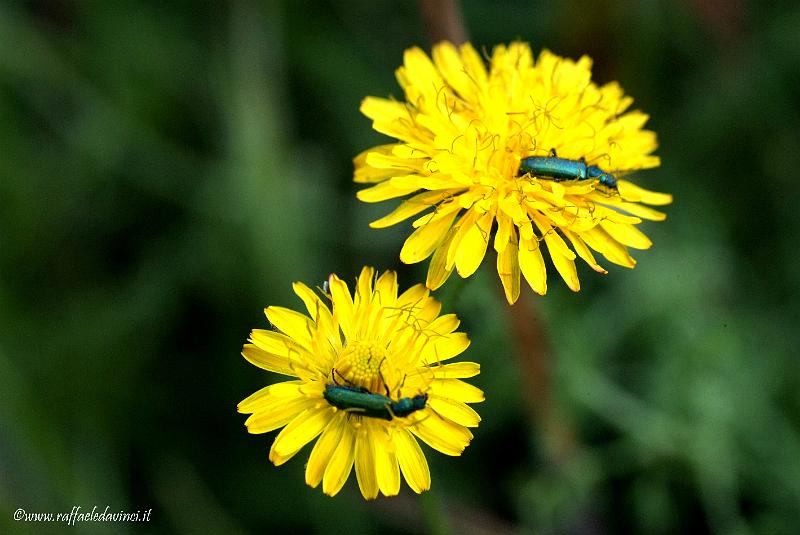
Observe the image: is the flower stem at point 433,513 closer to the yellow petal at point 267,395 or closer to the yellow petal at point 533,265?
the yellow petal at point 267,395

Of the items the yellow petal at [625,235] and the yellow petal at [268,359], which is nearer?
the yellow petal at [268,359]

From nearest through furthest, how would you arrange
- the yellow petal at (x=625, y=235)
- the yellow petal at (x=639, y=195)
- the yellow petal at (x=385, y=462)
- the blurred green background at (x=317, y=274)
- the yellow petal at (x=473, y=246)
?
the yellow petal at (x=385, y=462), the yellow petal at (x=473, y=246), the yellow petal at (x=625, y=235), the yellow petal at (x=639, y=195), the blurred green background at (x=317, y=274)

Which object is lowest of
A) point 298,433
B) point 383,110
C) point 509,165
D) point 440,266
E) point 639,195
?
point 298,433

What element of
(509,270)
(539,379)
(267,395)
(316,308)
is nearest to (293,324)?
(316,308)

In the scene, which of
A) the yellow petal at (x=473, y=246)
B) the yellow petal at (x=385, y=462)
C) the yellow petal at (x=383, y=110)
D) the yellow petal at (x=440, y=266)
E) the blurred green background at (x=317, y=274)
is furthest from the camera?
the blurred green background at (x=317, y=274)

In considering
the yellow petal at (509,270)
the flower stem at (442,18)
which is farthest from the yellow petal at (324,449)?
the flower stem at (442,18)

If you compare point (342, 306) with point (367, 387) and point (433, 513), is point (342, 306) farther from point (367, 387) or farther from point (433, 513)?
point (433, 513)
